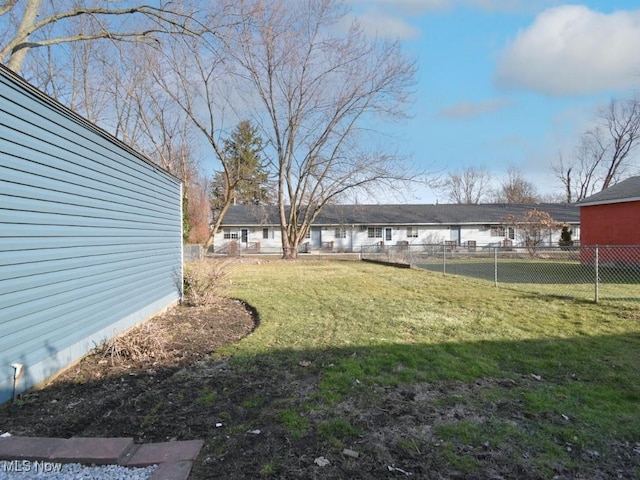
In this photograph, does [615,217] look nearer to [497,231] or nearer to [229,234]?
[497,231]

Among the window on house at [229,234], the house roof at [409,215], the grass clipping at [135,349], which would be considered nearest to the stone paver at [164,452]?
the grass clipping at [135,349]

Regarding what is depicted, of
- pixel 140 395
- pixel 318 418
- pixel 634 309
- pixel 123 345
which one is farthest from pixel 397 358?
pixel 634 309

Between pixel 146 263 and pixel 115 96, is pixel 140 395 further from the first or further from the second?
pixel 115 96

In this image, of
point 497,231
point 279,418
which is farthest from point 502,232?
point 279,418

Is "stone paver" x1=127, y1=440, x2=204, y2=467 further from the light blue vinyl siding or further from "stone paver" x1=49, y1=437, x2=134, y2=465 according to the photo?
the light blue vinyl siding

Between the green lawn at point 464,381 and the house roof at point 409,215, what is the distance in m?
24.8

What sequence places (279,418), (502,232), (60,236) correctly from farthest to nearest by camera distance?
1. (502,232)
2. (60,236)
3. (279,418)

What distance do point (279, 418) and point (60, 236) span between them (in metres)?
2.98

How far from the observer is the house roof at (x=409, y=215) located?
31766 millimetres

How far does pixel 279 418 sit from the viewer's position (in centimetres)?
291

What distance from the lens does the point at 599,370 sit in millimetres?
3943

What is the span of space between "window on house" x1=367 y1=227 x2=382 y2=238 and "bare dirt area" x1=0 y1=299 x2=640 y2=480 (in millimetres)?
28485

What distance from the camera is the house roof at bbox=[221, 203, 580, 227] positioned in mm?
31766

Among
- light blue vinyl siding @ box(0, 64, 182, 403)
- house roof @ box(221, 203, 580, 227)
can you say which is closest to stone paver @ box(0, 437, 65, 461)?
light blue vinyl siding @ box(0, 64, 182, 403)
